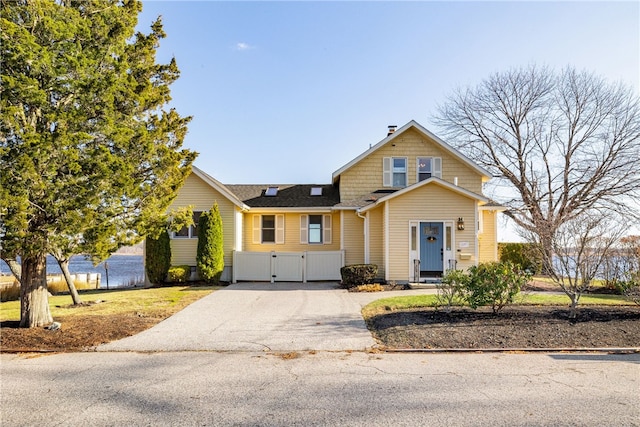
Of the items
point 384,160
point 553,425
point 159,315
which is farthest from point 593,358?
point 384,160

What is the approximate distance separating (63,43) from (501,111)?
2543cm

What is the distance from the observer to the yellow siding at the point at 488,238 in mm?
18109

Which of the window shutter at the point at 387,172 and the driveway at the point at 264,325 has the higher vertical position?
the window shutter at the point at 387,172

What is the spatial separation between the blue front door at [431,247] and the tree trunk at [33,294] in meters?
12.3

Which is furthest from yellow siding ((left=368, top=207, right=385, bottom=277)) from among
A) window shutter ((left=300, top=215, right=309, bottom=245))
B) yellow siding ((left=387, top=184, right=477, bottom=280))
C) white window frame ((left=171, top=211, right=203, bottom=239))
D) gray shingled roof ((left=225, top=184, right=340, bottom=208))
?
white window frame ((left=171, top=211, right=203, bottom=239))

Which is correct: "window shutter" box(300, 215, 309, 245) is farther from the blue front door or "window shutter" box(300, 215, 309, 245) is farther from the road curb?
the road curb

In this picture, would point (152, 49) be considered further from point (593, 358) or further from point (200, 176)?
point (593, 358)

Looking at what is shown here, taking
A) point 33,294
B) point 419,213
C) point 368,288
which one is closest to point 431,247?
point 419,213

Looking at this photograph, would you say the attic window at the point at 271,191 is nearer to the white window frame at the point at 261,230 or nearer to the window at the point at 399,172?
the white window frame at the point at 261,230

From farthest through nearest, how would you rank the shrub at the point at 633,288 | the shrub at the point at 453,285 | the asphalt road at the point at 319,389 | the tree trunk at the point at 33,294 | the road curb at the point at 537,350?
the shrub at the point at 633,288
the shrub at the point at 453,285
the tree trunk at the point at 33,294
the road curb at the point at 537,350
the asphalt road at the point at 319,389

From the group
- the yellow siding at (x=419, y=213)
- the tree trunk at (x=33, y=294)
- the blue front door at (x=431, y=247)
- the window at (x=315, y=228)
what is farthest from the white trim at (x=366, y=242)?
the tree trunk at (x=33, y=294)

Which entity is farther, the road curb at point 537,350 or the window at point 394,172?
the window at point 394,172

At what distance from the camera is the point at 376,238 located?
54.8 feet

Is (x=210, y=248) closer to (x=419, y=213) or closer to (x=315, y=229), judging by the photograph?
(x=315, y=229)
